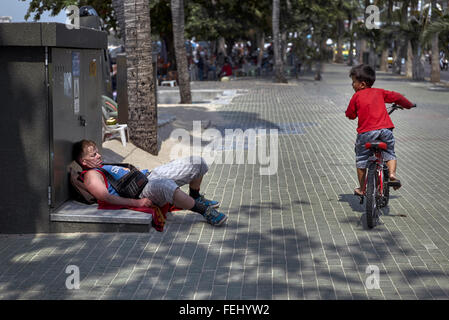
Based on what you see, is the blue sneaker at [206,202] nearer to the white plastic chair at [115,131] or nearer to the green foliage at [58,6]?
the white plastic chair at [115,131]

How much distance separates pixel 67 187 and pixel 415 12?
1423 inches

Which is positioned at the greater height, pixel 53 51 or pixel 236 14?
pixel 236 14

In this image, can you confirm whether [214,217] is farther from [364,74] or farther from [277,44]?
[277,44]

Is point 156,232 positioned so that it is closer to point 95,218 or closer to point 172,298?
point 95,218

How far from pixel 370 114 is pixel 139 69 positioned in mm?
5081

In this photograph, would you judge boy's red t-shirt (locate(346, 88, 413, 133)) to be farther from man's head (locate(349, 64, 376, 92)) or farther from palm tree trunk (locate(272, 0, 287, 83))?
palm tree trunk (locate(272, 0, 287, 83))

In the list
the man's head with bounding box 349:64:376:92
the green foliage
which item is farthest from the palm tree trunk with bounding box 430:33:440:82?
the man's head with bounding box 349:64:376:92

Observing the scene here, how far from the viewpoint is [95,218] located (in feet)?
22.0

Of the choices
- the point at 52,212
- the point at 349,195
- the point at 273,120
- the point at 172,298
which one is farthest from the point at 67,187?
the point at 273,120

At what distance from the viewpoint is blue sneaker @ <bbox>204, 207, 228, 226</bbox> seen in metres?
6.97

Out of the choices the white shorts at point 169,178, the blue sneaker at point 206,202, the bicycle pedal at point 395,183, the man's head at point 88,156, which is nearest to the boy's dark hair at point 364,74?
the bicycle pedal at point 395,183

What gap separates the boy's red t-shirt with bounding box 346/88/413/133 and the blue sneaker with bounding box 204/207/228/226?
166 centimetres

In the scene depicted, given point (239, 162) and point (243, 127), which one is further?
point (243, 127)

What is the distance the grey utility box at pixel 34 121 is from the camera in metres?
6.41
